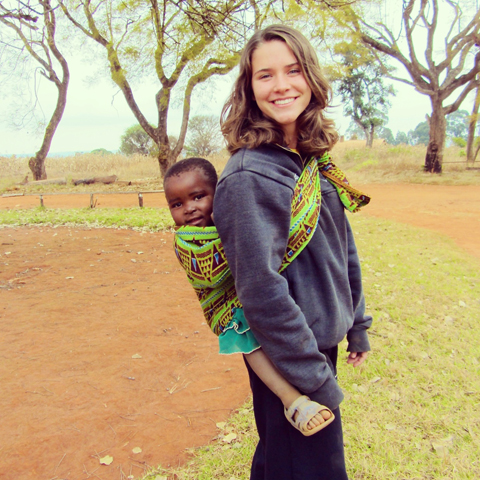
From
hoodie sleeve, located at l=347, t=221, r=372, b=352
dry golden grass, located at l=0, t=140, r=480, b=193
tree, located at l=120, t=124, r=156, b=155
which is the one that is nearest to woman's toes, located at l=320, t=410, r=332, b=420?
hoodie sleeve, located at l=347, t=221, r=372, b=352

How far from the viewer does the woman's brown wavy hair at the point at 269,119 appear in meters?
1.24

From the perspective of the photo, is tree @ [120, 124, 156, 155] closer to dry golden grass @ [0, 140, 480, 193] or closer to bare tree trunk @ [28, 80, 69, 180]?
dry golden grass @ [0, 140, 480, 193]

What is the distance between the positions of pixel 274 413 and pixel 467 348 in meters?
2.69

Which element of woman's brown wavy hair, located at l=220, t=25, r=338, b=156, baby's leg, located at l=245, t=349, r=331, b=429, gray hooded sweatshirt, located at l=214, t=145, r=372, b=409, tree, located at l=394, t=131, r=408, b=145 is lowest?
tree, located at l=394, t=131, r=408, b=145

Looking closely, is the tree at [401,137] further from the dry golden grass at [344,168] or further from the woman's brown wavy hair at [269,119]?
the woman's brown wavy hair at [269,119]

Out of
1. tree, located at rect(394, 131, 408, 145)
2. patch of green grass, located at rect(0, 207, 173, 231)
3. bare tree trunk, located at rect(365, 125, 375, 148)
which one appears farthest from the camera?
tree, located at rect(394, 131, 408, 145)

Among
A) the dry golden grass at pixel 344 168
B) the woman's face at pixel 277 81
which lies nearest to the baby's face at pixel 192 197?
the woman's face at pixel 277 81

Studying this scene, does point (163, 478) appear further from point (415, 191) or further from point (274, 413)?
point (415, 191)

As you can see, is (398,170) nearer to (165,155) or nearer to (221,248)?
(165,155)

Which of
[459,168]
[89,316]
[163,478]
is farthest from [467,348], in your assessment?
[459,168]

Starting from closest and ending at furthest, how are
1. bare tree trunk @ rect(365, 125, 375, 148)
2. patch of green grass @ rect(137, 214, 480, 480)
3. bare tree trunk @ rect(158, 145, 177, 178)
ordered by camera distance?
patch of green grass @ rect(137, 214, 480, 480) < bare tree trunk @ rect(158, 145, 177, 178) < bare tree trunk @ rect(365, 125, 375, 148)

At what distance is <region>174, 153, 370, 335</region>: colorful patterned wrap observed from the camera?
1.19m

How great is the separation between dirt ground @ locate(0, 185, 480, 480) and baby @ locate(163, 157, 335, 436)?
140 cm

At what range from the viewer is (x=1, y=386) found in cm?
297
